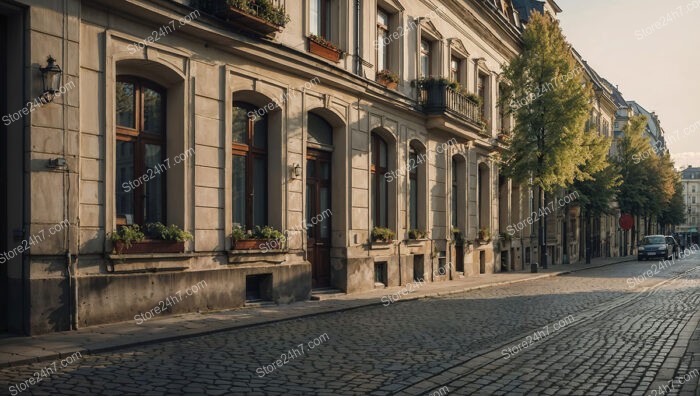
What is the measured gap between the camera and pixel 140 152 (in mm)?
12828

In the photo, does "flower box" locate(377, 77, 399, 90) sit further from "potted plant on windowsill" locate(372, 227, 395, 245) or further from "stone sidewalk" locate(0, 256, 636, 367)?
"stone sidewalk" locate(0, 256, 636, 367)

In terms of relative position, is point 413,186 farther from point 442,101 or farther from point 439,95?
point 439,95

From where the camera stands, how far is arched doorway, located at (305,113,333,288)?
17.7 metres

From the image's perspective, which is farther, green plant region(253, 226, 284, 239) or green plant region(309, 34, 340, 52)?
green plant region(309, 34, 340, 52)

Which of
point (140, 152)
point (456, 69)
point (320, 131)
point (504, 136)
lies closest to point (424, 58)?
point (456, 69)

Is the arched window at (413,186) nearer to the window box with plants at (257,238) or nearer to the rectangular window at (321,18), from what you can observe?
the rectangular window at (321,18)

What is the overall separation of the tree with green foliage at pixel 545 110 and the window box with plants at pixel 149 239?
19.4m

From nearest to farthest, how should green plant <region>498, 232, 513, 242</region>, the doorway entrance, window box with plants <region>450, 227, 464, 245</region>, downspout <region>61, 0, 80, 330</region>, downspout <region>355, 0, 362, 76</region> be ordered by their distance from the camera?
1. downspout <region>61, 0, 80, 330</region>
2. the doorway entrance
3. downspout <region>355, 0, 362, 76</region>
4. window box with plants <region>450, 227, 464, 245</region>
5. green plant <region>498, 232, 513, 242</region>

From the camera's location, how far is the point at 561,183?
97.1 feet

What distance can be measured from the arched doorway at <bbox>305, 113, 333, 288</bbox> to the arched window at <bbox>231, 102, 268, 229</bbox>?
1.78 meters

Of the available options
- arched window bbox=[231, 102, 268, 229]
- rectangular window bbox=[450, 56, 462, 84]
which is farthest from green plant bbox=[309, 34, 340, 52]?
rectangular window bbox=[450, 56, 462, 84]

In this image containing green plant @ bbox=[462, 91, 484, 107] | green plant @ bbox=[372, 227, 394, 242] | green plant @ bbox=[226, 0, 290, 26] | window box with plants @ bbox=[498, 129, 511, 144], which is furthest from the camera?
window box with plants @ bbox=[498, 129, 511, 144]

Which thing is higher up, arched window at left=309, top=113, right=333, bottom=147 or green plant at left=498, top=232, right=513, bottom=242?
arched window at left=309, top=113, right=333, bottom=147

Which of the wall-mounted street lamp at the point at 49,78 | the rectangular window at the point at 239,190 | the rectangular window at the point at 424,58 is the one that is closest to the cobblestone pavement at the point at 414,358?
the rectangular window at the point at 239,190
